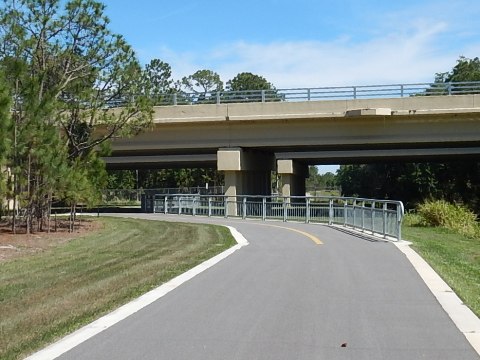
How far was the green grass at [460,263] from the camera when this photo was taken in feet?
29.3

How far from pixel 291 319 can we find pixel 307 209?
18297 mm

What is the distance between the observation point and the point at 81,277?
10484 mm

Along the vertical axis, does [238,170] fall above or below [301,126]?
below

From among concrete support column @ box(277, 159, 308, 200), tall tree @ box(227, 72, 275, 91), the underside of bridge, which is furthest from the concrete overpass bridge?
tall tree @ box(227, 72, 275, 91)

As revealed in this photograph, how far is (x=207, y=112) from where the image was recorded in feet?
115

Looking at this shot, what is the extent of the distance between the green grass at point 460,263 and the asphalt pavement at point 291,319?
0.52 meters

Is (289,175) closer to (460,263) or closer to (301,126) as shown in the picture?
(301,126)

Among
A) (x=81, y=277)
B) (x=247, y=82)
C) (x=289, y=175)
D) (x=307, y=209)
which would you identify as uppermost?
(x=247, y=82)

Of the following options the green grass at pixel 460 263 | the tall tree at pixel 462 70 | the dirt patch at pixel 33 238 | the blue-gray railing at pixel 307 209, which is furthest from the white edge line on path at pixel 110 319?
the tall tree at pixel 462 70

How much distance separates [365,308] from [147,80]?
63.8 ft

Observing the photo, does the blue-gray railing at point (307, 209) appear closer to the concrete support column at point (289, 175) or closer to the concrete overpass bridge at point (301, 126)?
the concrete overpass bridge at point (301, 126)

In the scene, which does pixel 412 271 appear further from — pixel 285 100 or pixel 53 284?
pixel 285 100

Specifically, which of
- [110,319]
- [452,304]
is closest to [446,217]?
[452,304]

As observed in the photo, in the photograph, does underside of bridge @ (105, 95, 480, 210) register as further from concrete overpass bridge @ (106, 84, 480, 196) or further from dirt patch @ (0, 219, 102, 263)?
dirt patch @ (0, 219, 102, 263)
